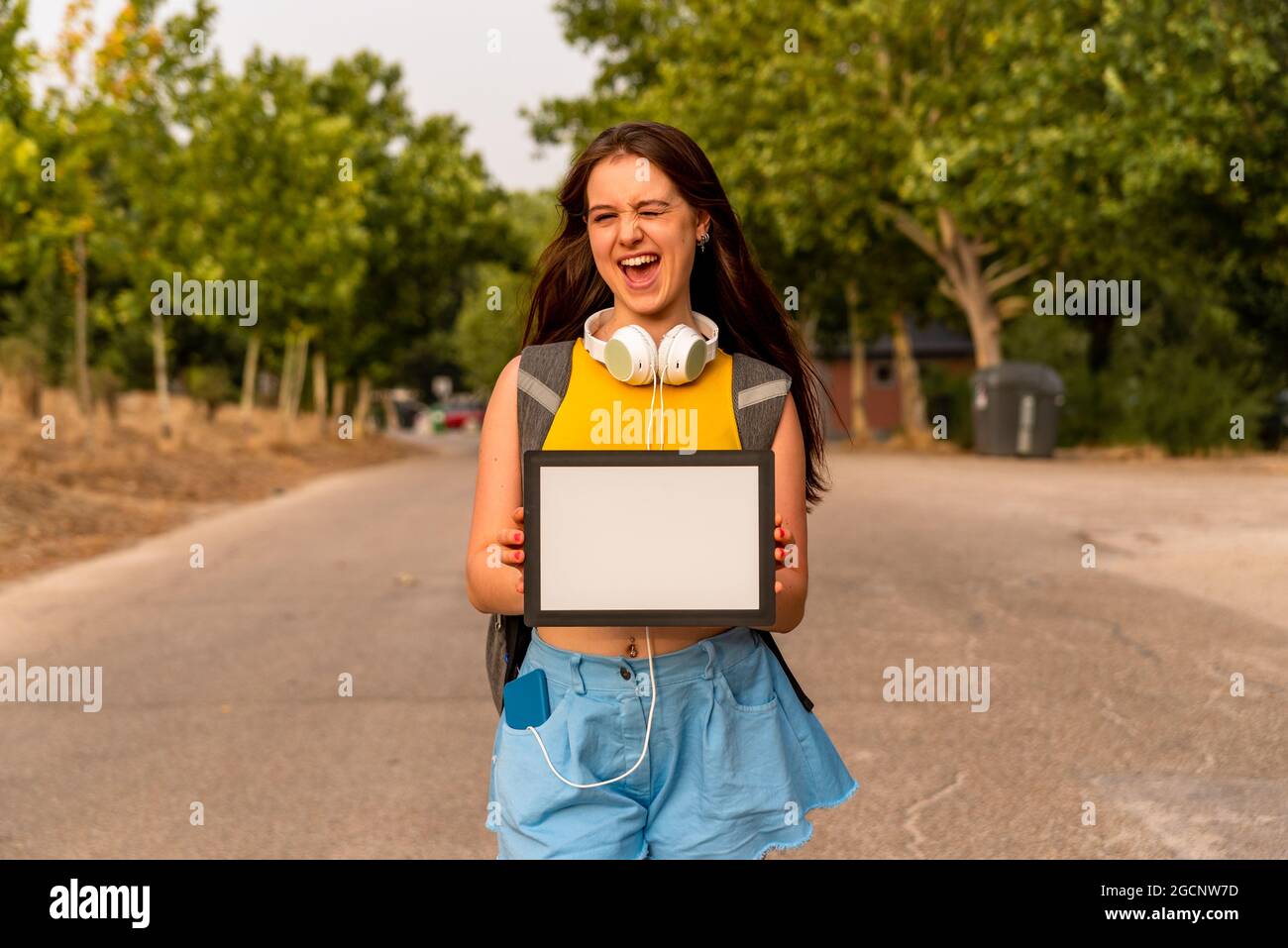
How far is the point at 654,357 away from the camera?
2.14 metres

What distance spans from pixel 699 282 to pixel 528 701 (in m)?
0.80

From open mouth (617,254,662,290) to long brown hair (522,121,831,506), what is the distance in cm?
12

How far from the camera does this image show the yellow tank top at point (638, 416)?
2164 millimetres

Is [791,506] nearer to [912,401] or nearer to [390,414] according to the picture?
[912,401]

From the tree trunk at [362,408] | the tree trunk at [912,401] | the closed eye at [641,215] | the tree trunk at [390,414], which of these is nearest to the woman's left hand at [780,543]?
the closed eye at [641,215]

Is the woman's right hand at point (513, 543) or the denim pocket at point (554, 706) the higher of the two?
the woman's right hand at point (513, 543)

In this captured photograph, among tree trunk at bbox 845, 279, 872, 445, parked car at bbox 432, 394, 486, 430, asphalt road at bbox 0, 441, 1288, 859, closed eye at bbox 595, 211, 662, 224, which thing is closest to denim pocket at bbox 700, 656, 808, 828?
closed eye at bbox 595, 211, 662, 224

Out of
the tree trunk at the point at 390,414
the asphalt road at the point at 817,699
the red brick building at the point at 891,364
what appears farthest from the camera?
the tree trunk at the point at 390,414

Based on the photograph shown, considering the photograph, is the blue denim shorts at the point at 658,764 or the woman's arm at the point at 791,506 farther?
the blue denim shorts at the point at 658,764

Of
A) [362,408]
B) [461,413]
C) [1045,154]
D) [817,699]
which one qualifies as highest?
[1045,154]

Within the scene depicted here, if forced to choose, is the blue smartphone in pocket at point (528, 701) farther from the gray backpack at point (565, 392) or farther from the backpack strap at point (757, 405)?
the backpack strap at point (757, 405)

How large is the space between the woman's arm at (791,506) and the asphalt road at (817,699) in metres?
2.41

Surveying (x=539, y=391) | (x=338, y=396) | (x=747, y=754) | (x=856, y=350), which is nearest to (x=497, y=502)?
(x=539, y=391)

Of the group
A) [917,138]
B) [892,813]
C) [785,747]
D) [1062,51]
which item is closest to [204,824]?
[892,813]
